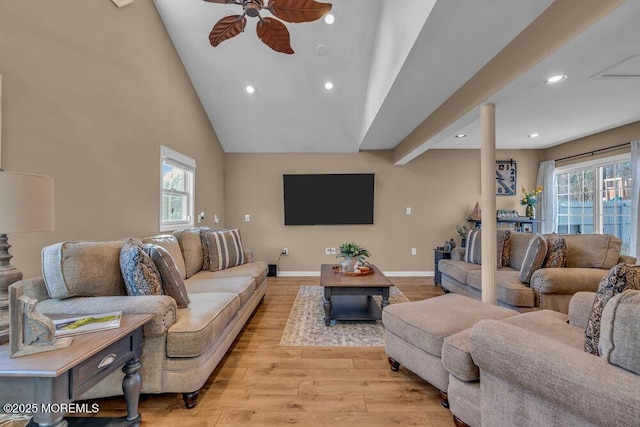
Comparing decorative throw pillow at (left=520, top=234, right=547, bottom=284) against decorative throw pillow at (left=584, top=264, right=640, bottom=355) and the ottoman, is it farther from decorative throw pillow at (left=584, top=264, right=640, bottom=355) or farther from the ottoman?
decorative throw pillow at (left=584, top=264, right=640, bottom=355)

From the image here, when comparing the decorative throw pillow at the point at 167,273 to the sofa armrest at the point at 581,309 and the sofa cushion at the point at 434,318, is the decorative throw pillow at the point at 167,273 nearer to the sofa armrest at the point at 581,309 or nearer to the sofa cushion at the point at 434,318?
the sofa cushion at the point at 434,318

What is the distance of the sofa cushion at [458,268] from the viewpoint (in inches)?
138

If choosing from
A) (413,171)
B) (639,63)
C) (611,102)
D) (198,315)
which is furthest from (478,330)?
(413,171)

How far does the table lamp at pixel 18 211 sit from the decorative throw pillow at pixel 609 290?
237 cm

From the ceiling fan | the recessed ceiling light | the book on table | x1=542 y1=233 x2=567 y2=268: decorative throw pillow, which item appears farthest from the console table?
x1=542 y1=233 x2=567 y2=268: decorative throw pillow

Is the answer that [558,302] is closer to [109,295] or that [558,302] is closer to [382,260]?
[382,260]

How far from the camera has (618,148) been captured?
399 cm

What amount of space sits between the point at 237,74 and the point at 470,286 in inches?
164

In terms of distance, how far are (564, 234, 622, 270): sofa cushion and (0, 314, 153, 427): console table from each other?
389 cm

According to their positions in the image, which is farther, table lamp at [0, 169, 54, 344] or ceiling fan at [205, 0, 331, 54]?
ceiling fan at [205, 0, 331, 54]

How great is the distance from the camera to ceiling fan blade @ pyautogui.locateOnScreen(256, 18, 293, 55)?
84.7 inches

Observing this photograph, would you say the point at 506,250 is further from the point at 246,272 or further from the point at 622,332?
the point at 246,272

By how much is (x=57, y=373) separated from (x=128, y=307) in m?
0.67

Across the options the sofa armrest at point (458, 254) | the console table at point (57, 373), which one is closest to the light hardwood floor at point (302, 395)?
the console table at point (57, 373)
